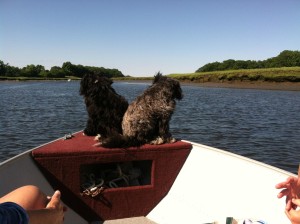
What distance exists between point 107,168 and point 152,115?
1.02m

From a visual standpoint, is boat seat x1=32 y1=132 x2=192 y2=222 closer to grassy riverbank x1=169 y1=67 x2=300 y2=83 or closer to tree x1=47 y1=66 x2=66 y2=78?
grassy riverbank x1=169 y1=67 x2=300 y2=83

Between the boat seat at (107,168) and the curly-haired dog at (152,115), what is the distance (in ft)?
0.73

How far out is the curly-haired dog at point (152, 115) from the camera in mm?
4695

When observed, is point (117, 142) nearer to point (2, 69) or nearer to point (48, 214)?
point (48, 214)

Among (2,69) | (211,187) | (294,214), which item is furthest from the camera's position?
(2,69)

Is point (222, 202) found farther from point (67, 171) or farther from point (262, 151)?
point (262, 151)

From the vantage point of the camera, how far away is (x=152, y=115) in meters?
4.84

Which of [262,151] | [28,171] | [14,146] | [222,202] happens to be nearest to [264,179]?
[222,202]

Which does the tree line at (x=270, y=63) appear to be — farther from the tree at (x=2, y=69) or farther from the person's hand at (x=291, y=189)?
the person's hand at (x=291, y=189)

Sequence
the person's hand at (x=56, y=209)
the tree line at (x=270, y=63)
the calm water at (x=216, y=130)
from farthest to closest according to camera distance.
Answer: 1. the tree line at (x=270, y=63)
2. the calm water at (x=216, y=130)
3. the person's hand at (x=56, y=209)

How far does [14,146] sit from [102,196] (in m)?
8.48

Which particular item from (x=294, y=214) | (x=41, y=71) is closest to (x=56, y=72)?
(x=41, y=71)

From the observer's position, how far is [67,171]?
4.09 metres

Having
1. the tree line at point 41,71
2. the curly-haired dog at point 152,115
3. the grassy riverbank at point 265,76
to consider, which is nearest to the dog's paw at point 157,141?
the curly-haired dog at point 152,115
